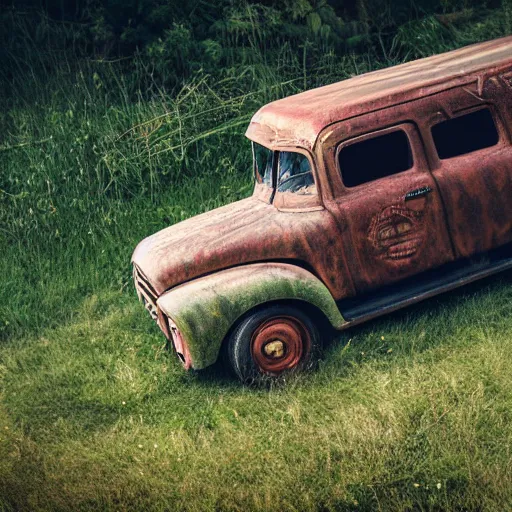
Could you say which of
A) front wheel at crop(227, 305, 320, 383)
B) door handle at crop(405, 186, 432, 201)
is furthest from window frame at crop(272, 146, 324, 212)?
front wheel at crop(227, 305, 320, 383)

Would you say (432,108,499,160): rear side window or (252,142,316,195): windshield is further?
(432,108,499,160): rear side window

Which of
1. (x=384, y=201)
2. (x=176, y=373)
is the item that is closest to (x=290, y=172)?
(x=384, y=201)

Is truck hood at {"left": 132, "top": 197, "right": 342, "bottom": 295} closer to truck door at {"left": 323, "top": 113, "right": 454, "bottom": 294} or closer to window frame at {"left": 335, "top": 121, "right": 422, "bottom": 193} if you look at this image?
truck door at {"left": 323, "top": 113, "right": 454, "bottom": 294}

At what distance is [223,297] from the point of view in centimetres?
557

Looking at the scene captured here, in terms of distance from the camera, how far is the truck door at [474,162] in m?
5.97

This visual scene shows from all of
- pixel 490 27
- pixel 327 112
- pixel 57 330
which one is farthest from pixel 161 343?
pixel 490 27

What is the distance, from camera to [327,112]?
19.0 feet

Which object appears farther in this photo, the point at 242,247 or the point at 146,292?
the point at 146,292

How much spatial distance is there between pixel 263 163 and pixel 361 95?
3.10 feet

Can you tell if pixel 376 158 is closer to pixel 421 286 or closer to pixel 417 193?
pixel 417 193

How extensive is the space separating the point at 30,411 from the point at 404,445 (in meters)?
2.65

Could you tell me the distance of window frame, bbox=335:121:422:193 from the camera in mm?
5812

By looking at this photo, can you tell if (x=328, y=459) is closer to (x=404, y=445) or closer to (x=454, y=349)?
(x=404, y=445)

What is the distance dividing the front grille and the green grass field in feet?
1.29
